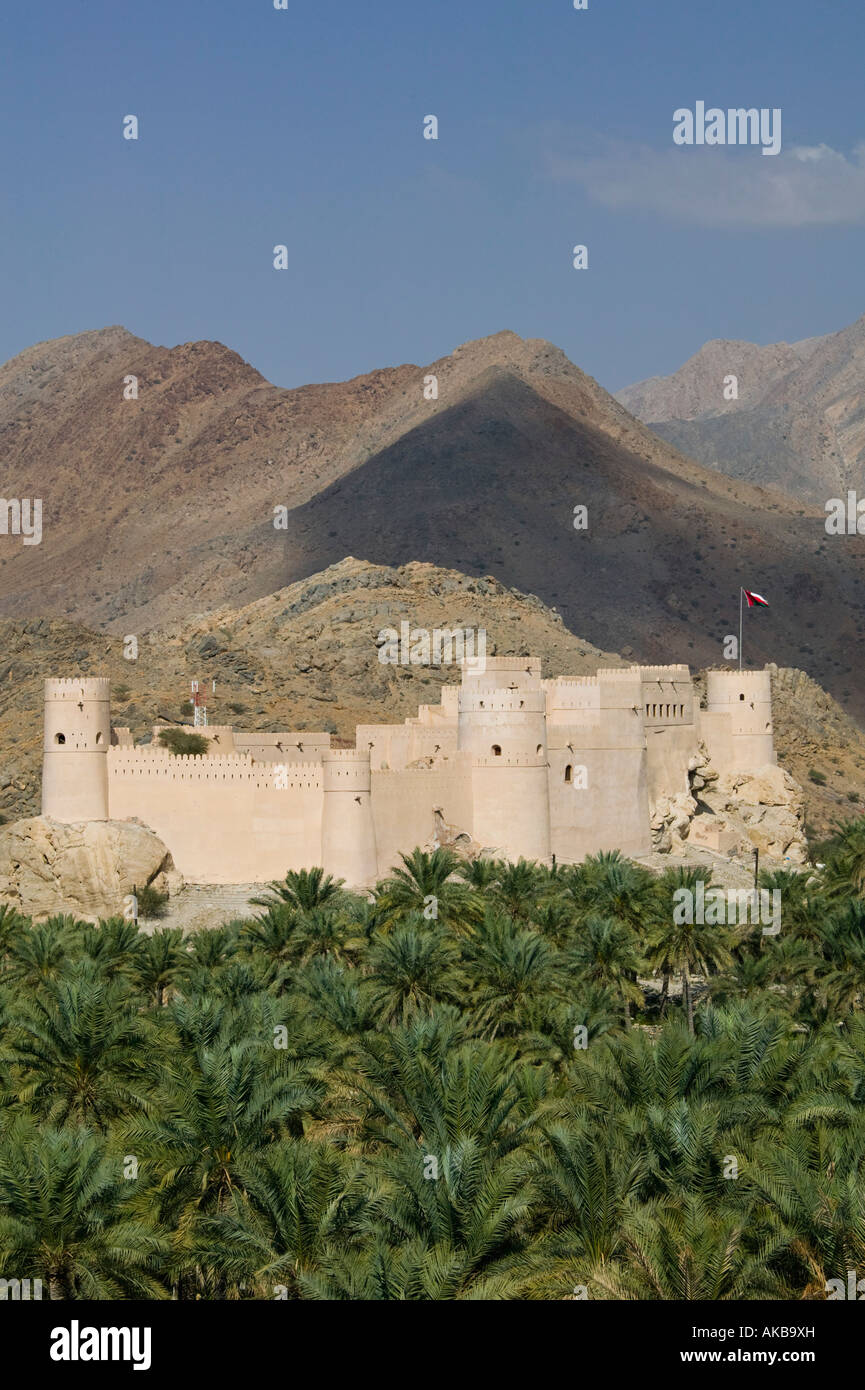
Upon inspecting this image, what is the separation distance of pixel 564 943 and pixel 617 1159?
48.9ft

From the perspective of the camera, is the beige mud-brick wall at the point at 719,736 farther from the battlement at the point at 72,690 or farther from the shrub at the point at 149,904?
the shrub at the point at 149,904

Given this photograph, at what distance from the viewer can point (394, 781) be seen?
4831 cm

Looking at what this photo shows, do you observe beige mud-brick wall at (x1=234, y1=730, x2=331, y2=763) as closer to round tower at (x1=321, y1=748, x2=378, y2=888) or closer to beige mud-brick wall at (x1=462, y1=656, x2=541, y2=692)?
round tower at (x1=321, y1=748, x2=378, y2=888)

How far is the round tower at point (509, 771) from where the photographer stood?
49.4 meters

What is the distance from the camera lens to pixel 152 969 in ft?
114

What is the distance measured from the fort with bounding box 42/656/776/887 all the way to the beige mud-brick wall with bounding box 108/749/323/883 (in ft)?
0.12

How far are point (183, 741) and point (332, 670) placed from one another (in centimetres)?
2574

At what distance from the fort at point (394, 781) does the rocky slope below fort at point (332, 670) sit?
12732 mm

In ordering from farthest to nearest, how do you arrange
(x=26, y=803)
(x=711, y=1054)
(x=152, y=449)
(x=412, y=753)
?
1. (x=152, y=449)
2. (x=26, y=803)
3. (x=412, y=753)
4. (x=711, y=1054)

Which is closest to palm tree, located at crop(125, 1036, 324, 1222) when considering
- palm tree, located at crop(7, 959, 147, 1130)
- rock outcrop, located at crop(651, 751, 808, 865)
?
palm tree, located at crop(7, 959, 147, 1130)

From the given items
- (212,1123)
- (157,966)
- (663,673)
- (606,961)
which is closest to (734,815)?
(663,673)

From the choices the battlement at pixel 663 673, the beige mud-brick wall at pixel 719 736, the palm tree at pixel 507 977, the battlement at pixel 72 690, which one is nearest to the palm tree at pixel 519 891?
the palm tree at pixel 507 977
